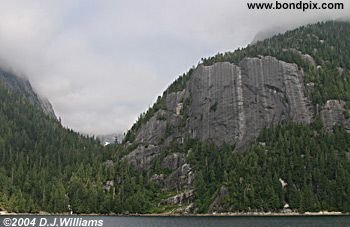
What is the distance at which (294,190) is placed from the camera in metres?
197

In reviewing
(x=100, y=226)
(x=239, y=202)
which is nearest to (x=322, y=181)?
(x=239, y=202)

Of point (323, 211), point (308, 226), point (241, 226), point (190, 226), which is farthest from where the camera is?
point (323, 211)

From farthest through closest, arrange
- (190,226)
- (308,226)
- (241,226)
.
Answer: (190,226), (241,226), (308,226)

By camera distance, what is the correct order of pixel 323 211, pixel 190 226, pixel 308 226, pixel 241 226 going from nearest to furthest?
pixel 308 226
pixel 241 226
pixel 190 226
pixel 323 211

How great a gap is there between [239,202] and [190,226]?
244 feet

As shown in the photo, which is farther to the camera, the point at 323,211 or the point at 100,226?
the point at 323,211

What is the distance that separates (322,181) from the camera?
200 metres

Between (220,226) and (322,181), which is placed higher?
(322,181)

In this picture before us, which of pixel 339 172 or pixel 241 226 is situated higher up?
pixel 339 172

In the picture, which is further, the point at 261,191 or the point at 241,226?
the point at 261,191

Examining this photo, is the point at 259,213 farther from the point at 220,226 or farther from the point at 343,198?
the point at 220,226

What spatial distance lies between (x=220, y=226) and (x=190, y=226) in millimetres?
8337

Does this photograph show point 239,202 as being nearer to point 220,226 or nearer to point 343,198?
point 343,198

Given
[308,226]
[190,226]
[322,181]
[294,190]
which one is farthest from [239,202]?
[308,226]
